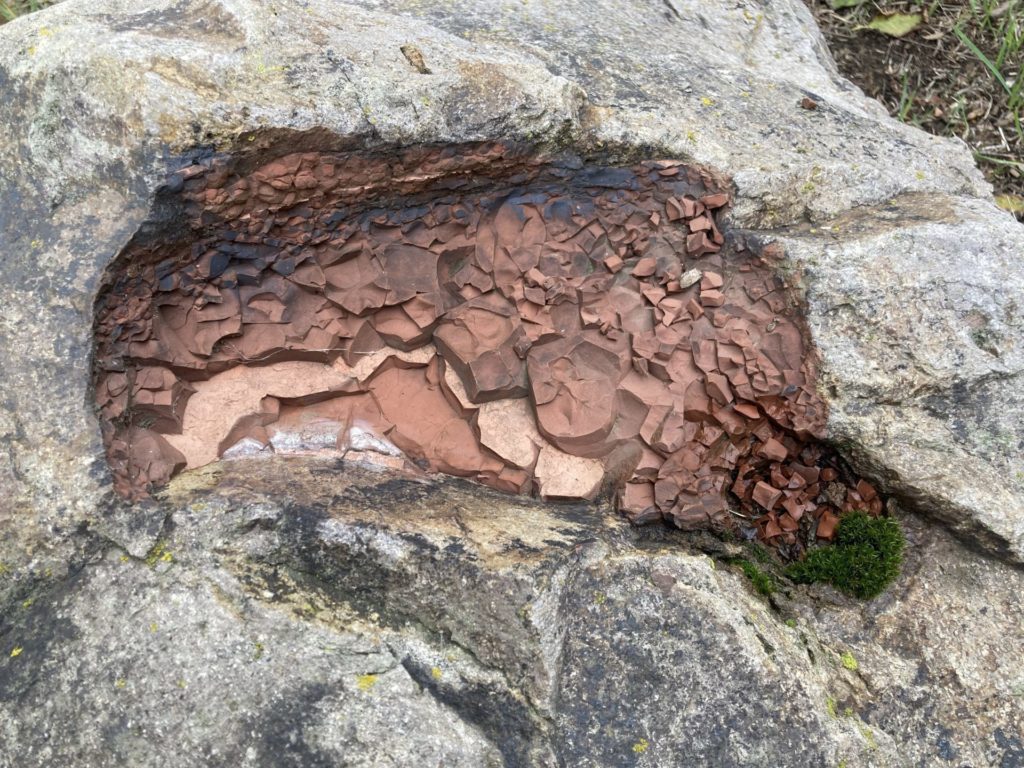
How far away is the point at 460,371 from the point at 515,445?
33cm

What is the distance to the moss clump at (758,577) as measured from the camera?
2.69 metres

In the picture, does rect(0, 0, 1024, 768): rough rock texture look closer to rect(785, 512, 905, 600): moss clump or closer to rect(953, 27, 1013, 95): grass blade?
rect(785, 512, 905, 600): moss clump

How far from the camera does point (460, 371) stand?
3189 millimetres

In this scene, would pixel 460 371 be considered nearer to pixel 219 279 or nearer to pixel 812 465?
pixel 219 279

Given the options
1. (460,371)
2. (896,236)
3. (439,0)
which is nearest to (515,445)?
(460,371)

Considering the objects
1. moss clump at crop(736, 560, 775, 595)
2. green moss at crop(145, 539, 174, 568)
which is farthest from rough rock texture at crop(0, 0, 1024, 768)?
moss clump at crop(736, 560, 775, 595)

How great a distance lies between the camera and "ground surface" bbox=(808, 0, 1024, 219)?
16.6 feet

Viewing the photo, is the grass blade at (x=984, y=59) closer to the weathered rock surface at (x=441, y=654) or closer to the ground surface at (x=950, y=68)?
the ground surface at (x=950, y=68)

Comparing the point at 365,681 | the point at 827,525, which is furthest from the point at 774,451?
the point at 365,681

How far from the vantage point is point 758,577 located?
2707mm

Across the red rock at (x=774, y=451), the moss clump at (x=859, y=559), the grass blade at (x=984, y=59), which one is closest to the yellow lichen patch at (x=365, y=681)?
the moss clump at (x=859, y=559)

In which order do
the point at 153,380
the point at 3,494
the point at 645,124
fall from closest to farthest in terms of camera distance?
the point at 3,494, the point at 153,380, the point at 645,124

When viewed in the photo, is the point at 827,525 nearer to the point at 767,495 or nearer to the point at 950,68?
the point at 767,495

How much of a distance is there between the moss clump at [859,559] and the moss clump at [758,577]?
0.13 metres
